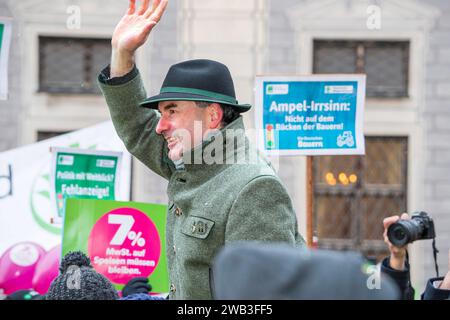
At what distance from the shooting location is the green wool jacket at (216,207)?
2.22 meters

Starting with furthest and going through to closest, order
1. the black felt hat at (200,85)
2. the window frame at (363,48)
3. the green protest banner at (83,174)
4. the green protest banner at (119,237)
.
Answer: the window frame at (363,48) → the green protest banner at (83,174) → the green protest banner at (119,237) → the black felt hat at (200,85)

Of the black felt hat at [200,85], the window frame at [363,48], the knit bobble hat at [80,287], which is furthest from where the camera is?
the window frame at [363,48]

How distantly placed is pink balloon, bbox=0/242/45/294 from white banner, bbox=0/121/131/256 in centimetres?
5

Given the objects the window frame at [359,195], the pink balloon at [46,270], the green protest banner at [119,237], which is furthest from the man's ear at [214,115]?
the window frame at [359,195]

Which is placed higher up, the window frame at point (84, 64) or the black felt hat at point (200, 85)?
the window frame at point (84, 64)

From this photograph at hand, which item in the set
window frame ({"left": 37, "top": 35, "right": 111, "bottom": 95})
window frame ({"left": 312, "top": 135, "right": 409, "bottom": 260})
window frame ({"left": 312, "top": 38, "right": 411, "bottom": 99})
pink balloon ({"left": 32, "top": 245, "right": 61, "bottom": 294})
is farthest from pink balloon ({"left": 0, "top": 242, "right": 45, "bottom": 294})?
window frame ({"left": 312, "top": 38, "right": 411, "bottom": 99})

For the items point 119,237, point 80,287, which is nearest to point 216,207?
point 80,287

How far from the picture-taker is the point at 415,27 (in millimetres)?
8055

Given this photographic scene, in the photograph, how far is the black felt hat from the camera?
2.40 metres

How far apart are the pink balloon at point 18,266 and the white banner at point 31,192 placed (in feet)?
0.16

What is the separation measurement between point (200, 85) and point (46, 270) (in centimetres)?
262

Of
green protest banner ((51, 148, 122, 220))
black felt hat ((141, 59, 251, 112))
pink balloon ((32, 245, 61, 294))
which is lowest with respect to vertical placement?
pink balloon ((32, 245, 61, 294))

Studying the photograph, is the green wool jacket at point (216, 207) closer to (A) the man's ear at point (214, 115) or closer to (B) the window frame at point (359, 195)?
(A) the man's ear at point (214, 115)

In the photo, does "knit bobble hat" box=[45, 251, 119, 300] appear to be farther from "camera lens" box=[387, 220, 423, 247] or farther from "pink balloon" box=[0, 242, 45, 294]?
"pink balloon" box=[0, 242, 45, 294]
